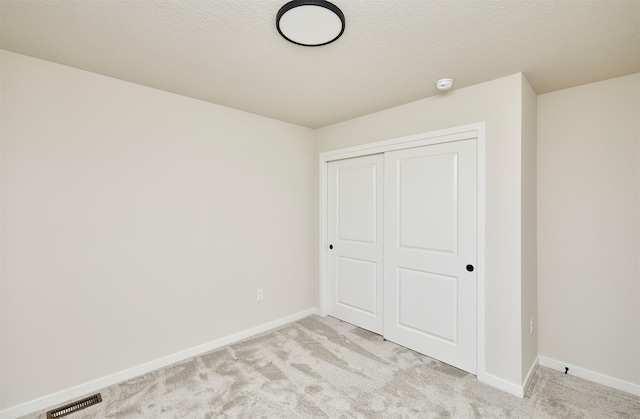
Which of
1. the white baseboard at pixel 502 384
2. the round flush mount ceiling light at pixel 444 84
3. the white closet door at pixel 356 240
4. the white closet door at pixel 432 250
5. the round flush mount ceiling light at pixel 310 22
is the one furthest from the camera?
the white closet door at pixel 356 240

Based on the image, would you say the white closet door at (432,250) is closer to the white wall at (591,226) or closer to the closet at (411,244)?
the closet at (411,244)

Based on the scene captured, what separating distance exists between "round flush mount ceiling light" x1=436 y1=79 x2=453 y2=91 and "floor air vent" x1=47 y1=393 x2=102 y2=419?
3.41 m

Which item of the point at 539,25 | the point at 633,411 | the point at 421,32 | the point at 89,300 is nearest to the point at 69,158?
the point at 89,300

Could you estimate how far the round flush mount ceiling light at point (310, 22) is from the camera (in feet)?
4.60

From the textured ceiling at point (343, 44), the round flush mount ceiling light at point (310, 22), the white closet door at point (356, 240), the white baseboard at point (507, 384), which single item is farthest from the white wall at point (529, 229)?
the round flush mount ceiling light at point (310, 22)

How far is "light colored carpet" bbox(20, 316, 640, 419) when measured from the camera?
6.47ft

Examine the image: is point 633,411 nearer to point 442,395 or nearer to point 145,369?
point 442,395

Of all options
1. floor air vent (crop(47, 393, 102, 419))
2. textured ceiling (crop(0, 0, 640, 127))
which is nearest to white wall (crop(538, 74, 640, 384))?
textured ceiling (crop(0, 0, 640, 127))

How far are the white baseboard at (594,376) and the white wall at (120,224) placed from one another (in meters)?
2.64

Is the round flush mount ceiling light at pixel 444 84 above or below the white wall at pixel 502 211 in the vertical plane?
above

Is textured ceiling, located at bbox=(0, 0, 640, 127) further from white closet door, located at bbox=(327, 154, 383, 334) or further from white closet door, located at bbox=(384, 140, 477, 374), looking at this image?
white closet door, located at bbox=(327, 154, 383, 334)

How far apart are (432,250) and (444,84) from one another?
1389mm

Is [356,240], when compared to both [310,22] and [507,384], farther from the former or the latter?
[310,22]

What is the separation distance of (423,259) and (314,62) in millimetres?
1900
